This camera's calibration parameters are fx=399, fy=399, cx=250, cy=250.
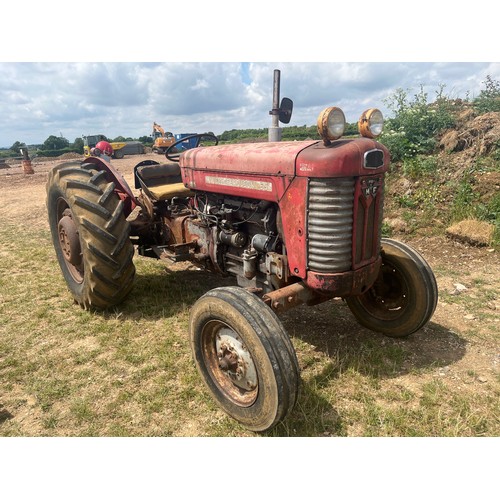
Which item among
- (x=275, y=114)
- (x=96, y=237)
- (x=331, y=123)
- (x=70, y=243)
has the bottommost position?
(x=70, y=243)

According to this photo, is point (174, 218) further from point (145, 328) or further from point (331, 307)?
point (331, 307)

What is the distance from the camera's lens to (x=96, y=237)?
361 cm

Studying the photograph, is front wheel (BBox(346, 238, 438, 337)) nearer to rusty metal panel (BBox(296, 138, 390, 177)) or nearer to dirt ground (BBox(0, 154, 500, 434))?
dirt ground (BBox(0, 154, 500, 434))

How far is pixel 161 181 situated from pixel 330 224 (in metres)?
2.90

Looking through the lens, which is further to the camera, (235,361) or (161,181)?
(161,181)

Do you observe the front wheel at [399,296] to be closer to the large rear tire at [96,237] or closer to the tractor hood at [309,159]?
the tractor hood at [309,159]

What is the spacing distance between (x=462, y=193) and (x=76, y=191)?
587 cm

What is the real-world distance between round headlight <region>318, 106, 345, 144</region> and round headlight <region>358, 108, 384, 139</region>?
248 millimetres

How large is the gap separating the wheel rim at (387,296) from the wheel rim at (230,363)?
1.54 metres

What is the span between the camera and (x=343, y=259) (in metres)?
2.68

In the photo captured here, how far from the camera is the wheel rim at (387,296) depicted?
11.2 ft

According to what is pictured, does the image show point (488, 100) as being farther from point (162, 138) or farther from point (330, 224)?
point (162, 138)

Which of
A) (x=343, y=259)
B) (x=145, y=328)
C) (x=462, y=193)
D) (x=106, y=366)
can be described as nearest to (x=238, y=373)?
(x=343, y=259)

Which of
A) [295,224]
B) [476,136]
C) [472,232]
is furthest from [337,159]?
[476,136]
